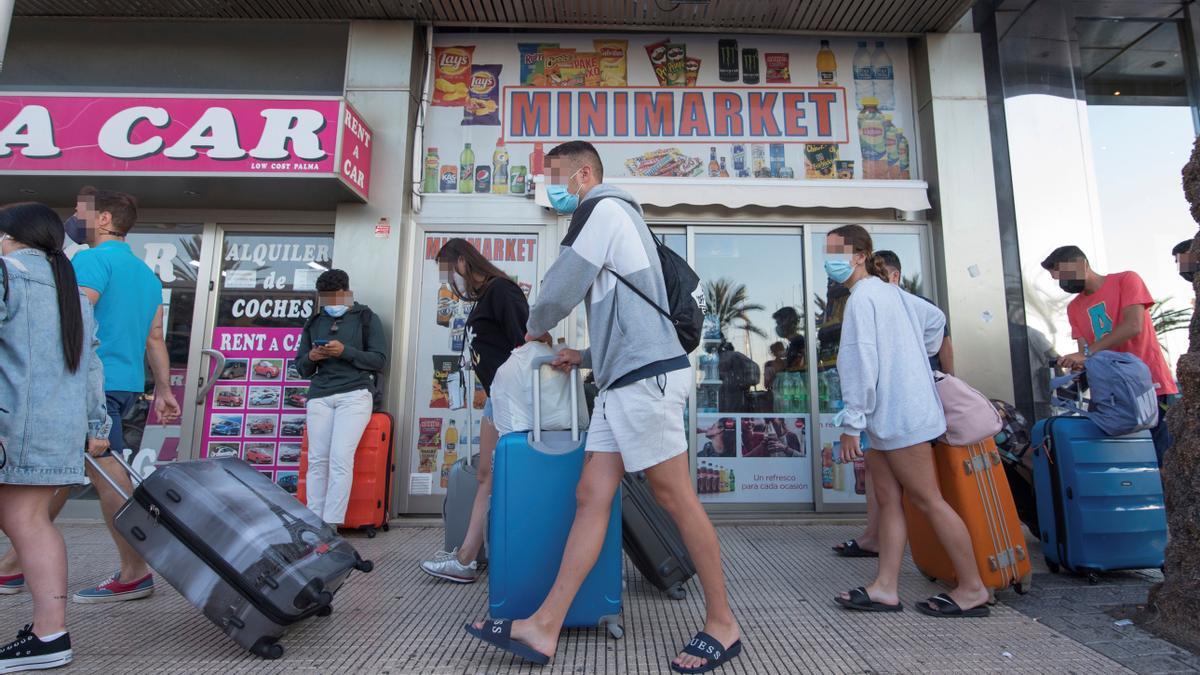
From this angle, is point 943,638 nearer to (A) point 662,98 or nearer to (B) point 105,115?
(A) point 662,98

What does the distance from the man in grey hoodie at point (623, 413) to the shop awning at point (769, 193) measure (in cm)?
286

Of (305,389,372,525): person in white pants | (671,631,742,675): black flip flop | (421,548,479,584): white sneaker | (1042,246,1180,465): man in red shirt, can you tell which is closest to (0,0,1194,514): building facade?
(305,389,372,525): person in white pants

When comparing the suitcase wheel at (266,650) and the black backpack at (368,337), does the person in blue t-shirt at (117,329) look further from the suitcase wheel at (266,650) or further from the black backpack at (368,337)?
the black backpack at (368,337)

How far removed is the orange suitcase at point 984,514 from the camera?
2.84 m

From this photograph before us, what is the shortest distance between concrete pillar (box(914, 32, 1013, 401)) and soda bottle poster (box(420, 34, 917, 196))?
264mm

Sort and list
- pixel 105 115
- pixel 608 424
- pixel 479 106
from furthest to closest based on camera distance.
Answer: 1. pixel 479 106
2. pixel 105 115
3. pixel 608 424

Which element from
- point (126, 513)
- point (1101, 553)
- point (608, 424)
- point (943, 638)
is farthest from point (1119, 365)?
point (126, 513)

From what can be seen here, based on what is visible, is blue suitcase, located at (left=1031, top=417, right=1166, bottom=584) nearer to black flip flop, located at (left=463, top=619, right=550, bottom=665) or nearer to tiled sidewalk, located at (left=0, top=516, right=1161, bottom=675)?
tiled sidewalk, located at (left=0, top=516, right=1161, bottom=675)

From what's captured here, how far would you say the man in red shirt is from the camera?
3.37 m

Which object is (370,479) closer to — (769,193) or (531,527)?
(531,527)

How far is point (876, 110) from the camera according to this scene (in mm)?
5582

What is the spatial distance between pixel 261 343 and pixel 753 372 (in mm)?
4115

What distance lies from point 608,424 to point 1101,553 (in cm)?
275

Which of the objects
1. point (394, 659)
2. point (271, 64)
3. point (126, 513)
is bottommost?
point (394, 659)
